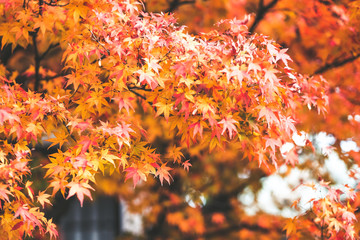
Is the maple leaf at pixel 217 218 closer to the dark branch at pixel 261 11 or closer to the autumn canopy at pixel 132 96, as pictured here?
the autumn canopy at pixel 132 96

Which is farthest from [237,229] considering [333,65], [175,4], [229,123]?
[229,123]

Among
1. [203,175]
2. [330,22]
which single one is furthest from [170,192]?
[330,22]

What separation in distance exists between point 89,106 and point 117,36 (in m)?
0.65

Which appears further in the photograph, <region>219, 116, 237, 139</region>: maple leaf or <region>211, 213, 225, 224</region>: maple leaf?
<region>211, 213, 225, 224</region>: maple leaf

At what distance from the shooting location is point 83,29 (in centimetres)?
374

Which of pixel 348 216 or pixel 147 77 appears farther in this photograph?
pixel 348 216

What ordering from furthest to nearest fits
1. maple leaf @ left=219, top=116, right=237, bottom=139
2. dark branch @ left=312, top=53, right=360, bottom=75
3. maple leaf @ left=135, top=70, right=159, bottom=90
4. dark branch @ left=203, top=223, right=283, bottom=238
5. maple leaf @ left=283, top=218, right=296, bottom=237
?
dark branch @ left=203, top=223, right=283, bottom=238, dark branch @ left=312, top=53, right=360, bottom=75, maple leaf @ left=283, top=218, right=296, bottom=237, maple leaf @ left=219, top=116, right=237, bottom=139, maple leaf @ left=135, top=70, right=159, bottom=90

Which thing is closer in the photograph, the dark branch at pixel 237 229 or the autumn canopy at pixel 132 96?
the autumn canopy at pixel 132 96

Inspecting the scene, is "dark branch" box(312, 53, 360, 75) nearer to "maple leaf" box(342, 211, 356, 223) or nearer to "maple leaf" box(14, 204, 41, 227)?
"maple leaf" box(342, 211, 356, 223)

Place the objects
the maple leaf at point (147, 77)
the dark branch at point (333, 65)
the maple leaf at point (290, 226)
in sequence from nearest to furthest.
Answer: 1. the maple leaf at point (147, 77)
2. the maple leaf at point (290, 226)
3. the dark branch at point (333, 65)

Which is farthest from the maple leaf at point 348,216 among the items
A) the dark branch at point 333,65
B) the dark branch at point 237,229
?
the dark branch at point 237,229

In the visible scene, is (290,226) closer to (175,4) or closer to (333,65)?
(333,65)

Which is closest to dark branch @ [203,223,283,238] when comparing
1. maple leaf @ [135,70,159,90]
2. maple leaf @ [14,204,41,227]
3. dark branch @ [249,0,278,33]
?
dark branch @ [249,0,278,33]

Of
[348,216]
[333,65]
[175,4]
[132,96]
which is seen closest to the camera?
[132,96]
